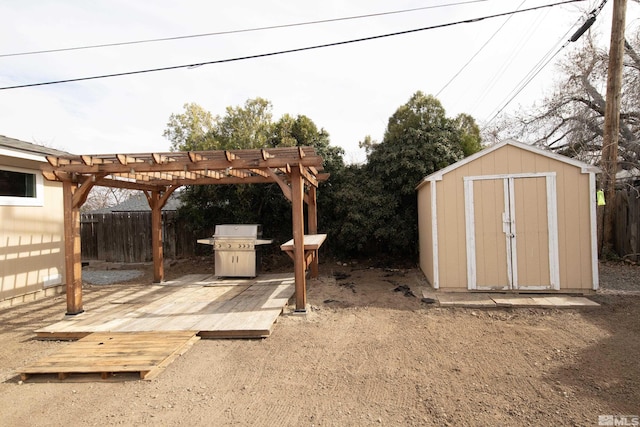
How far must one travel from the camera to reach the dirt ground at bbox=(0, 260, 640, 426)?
8.46ft

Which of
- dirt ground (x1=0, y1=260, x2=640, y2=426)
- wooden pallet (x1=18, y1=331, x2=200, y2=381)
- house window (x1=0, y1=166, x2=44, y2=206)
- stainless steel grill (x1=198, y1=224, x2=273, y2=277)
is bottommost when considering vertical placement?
dirt ground (x1=0, y1=260, x2=640, y2=426)

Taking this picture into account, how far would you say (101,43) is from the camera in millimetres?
6797

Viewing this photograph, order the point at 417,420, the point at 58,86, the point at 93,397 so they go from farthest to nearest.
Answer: the point at 58,86, the point at 93,397, the point at 417,420

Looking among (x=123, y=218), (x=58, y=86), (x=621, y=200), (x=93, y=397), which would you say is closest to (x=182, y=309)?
(x=93, y=397)

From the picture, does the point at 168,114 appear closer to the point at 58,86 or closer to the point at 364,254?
the point at 58,86

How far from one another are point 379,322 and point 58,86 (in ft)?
24.6

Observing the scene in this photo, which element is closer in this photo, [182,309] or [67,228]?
[67,228]

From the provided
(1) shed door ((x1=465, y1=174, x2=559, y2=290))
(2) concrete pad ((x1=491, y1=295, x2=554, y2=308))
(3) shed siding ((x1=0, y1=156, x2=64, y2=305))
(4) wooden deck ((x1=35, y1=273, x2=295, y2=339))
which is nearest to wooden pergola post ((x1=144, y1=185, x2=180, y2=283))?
(4) wooden deck ((x1=35, y1=273, x2=295, y2=339))

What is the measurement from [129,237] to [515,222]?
1105cm

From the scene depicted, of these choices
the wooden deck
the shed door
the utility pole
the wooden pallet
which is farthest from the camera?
the utility pole

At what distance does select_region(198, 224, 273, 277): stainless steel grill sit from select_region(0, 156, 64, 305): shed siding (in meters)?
2.85

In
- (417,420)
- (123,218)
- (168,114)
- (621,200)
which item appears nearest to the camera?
(417,420)

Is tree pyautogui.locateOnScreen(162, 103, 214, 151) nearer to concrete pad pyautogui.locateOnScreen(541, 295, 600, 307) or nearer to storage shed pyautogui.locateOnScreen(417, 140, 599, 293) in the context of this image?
storage shed pyautogui.locateOnScreen(417, 140, 599, 293)

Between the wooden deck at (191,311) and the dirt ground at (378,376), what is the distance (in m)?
0.22
